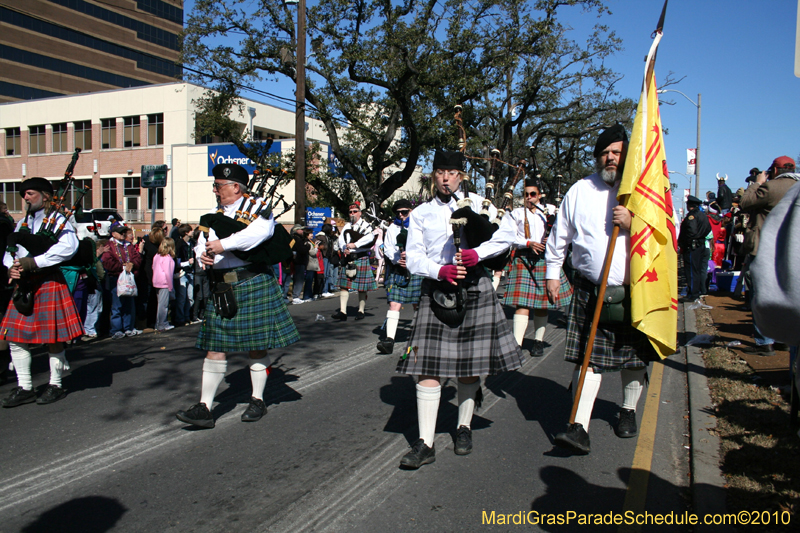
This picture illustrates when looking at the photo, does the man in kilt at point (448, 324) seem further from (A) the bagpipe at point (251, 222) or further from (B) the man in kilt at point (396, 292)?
(B) the man in kilt at point (396, 292)

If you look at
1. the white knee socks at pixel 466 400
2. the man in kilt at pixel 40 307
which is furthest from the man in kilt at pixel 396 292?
the man in kilt at pixel 40 307

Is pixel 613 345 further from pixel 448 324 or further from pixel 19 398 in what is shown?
pixel 19 398

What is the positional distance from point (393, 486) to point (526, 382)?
2689 mm

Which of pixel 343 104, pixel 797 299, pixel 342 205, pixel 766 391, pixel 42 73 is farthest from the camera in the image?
pixel 42 73

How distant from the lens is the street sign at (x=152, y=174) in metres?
34.2

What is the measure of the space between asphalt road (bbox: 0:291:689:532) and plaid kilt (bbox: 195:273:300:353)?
633 mm

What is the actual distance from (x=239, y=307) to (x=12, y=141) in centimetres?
4854

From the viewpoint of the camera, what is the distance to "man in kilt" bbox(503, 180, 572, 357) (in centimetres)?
668

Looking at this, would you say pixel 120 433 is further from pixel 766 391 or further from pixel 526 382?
pixel 766 391

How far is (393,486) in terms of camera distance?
340 cm

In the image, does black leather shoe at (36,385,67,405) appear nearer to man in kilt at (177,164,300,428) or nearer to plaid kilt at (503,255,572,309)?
man in kilt at (177,164,300,428)

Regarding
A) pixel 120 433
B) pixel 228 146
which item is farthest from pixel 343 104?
pixel 120 433

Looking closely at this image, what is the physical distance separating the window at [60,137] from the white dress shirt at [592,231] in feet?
148

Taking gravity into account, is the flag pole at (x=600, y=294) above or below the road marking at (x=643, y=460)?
above
